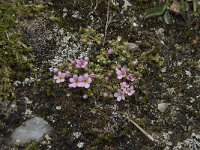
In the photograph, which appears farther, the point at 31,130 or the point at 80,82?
the point at 80,82

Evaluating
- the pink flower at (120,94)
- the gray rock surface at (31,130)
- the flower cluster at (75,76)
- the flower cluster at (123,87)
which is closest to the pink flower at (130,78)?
the flower cluster at (123,87)

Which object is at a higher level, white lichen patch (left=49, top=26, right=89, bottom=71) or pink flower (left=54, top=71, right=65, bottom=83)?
white lichen patch (left=49, top=26, right=89, bottom=71)

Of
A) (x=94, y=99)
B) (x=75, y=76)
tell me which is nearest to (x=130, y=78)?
(x=94, y=99)

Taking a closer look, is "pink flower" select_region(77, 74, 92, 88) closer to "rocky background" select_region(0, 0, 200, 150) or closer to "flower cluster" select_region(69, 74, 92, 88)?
"flower cluster" select_region(69, 74, 92, 88)

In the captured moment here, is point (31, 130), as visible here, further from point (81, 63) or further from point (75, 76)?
point (81, 63)

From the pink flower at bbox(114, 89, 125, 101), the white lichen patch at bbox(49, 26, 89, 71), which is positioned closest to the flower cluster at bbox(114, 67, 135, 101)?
the pink flower at bbox(114, 89, 125, 101)
